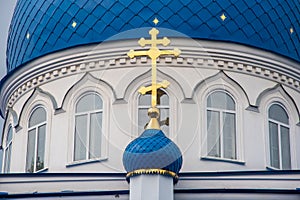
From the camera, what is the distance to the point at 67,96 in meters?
18.2

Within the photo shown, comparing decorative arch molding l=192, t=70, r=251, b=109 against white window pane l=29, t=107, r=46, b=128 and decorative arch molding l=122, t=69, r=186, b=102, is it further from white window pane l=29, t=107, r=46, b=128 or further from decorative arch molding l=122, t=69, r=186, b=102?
white window pane l=29, t=107, r=46, b=128

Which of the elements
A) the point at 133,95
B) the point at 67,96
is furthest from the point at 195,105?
the point at 67,96

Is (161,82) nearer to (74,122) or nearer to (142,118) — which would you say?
(142,118)

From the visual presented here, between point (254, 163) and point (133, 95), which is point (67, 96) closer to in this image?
point (133, 95)

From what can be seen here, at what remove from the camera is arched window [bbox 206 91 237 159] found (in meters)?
17.5

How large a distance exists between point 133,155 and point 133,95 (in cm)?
305

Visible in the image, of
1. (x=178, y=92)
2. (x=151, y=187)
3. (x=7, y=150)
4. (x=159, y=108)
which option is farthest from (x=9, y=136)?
(x=151, y=187)

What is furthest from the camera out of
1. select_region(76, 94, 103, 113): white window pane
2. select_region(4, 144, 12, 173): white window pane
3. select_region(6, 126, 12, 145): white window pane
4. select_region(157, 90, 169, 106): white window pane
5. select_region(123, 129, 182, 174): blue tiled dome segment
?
select_region(6, 126, 12, 145): white window pane

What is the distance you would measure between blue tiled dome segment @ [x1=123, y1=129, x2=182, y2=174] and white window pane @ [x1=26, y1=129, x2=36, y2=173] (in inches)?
142

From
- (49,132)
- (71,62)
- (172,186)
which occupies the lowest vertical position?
(172,186)

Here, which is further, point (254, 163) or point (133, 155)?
point (254, 163)

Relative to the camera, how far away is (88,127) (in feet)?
58.6

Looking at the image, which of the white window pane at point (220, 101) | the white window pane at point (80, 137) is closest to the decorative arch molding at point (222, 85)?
the white window pane at point (220, 101)

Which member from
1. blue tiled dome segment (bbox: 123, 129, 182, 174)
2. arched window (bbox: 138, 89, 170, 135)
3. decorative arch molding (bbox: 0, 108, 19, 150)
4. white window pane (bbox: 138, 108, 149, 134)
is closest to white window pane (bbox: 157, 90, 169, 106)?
arched window (bbox: 138, 89, 170, 135)
